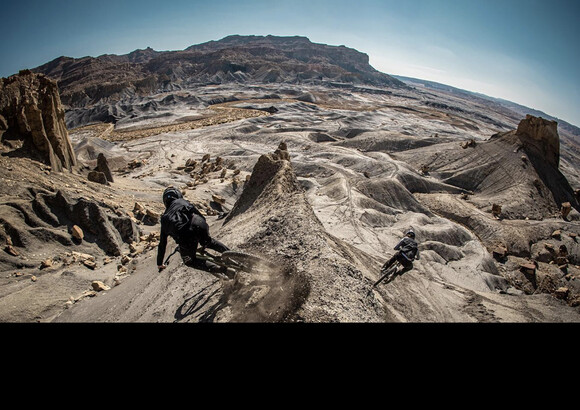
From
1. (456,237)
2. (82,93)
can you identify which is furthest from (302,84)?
(456,237)

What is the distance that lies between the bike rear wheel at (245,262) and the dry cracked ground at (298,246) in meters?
0.17

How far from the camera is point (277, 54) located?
6186 inches

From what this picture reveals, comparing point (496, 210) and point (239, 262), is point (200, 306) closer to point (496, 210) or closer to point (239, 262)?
point (239, 262)

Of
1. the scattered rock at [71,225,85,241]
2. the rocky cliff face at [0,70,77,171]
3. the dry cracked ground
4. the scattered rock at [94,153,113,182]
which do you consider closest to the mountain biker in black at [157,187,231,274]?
the dry cracked ground

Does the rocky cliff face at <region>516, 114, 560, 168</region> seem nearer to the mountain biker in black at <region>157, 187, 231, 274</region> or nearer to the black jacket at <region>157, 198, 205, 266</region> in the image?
the mountain biker in black at <region>157, 187, 231, 274</region>

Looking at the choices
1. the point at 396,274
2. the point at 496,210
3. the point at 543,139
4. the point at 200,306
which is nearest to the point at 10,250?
the point at 200,306

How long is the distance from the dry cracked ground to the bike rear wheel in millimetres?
167

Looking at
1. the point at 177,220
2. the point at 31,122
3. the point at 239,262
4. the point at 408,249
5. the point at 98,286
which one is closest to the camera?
the point at 177,220

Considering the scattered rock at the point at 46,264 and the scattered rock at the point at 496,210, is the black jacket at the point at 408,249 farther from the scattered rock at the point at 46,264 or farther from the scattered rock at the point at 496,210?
the scattered rock at the point at 496,210

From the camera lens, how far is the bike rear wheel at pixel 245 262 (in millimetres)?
5051

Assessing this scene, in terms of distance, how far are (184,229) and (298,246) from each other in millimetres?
2074

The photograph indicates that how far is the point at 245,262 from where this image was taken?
5184 mm

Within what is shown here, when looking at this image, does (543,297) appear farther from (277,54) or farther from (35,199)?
(277,54)
